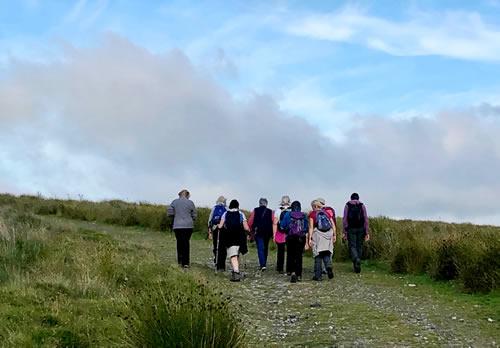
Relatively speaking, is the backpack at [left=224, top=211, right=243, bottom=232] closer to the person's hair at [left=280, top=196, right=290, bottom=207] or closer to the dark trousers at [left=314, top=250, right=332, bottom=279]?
the person's hair at [left=280, top=196, right=290, bottom=207]

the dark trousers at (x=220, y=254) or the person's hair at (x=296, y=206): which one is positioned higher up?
the person's hair at (x=296, y=206)

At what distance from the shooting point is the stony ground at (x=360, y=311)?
9.03 m

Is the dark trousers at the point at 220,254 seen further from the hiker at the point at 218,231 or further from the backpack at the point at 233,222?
the backpack at the point at 233,222

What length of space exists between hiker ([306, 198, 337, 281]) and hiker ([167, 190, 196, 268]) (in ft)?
10.4

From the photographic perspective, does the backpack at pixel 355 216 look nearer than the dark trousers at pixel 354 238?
Yes

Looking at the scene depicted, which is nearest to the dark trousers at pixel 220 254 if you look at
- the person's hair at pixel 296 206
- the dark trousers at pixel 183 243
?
the dark trousers at pixel 183 243

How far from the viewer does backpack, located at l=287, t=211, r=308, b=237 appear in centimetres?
1523

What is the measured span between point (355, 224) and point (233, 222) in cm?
320

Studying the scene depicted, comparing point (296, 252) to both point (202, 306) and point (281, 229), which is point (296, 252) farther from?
point (202, 306)

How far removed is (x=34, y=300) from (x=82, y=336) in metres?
1.67

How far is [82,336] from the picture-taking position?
7.88m

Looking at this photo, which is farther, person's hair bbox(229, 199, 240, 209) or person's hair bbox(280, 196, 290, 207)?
person's hair bbox(280, 196, 290, 207)

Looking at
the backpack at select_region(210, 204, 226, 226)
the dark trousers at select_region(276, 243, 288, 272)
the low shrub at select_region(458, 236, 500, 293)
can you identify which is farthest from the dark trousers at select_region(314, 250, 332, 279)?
the low shrub at select_region(458, 236, 500, 293)

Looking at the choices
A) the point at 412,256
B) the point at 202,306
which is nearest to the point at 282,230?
the point at 412,256
